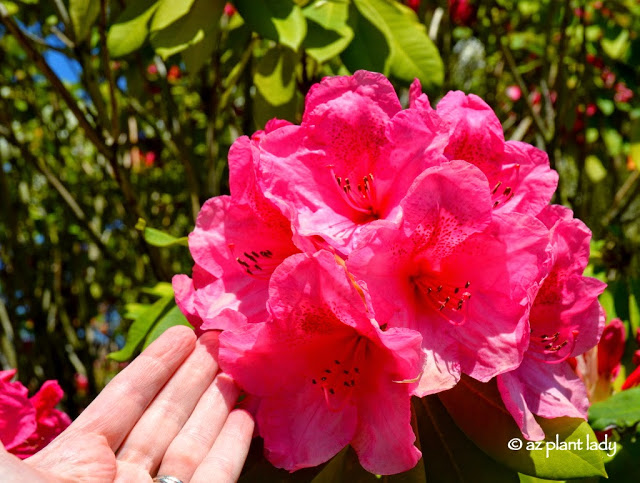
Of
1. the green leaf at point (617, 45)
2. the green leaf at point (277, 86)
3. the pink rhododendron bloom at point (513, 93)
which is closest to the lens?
the green leaf at point (277, 86)

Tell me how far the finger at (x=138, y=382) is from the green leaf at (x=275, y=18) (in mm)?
524

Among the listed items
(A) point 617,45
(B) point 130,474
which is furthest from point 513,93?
(B) point 130,474

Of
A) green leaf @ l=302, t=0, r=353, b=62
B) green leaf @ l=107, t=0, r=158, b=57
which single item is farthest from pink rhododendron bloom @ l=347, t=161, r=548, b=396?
green leaf @ l=107, t=0, r=158, b=57

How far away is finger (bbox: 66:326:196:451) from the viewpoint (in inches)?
36.0

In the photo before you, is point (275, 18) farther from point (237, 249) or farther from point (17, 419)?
point (17, 419)

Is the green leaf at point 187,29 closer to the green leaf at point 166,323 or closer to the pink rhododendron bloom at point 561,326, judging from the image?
the green leaf at point 166,323

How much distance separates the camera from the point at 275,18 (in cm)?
112

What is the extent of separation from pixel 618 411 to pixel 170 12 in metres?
0.96

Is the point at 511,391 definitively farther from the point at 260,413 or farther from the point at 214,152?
the point at 214,152

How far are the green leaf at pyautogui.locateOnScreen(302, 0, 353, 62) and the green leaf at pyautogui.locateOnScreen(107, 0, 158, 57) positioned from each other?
301 mm

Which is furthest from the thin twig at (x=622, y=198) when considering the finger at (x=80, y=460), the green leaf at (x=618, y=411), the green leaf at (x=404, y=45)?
the finger at (x=80, y=460)

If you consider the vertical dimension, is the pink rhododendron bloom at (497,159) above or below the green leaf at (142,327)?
above

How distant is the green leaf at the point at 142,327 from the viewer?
115cm

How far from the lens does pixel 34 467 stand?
32.0 inches
